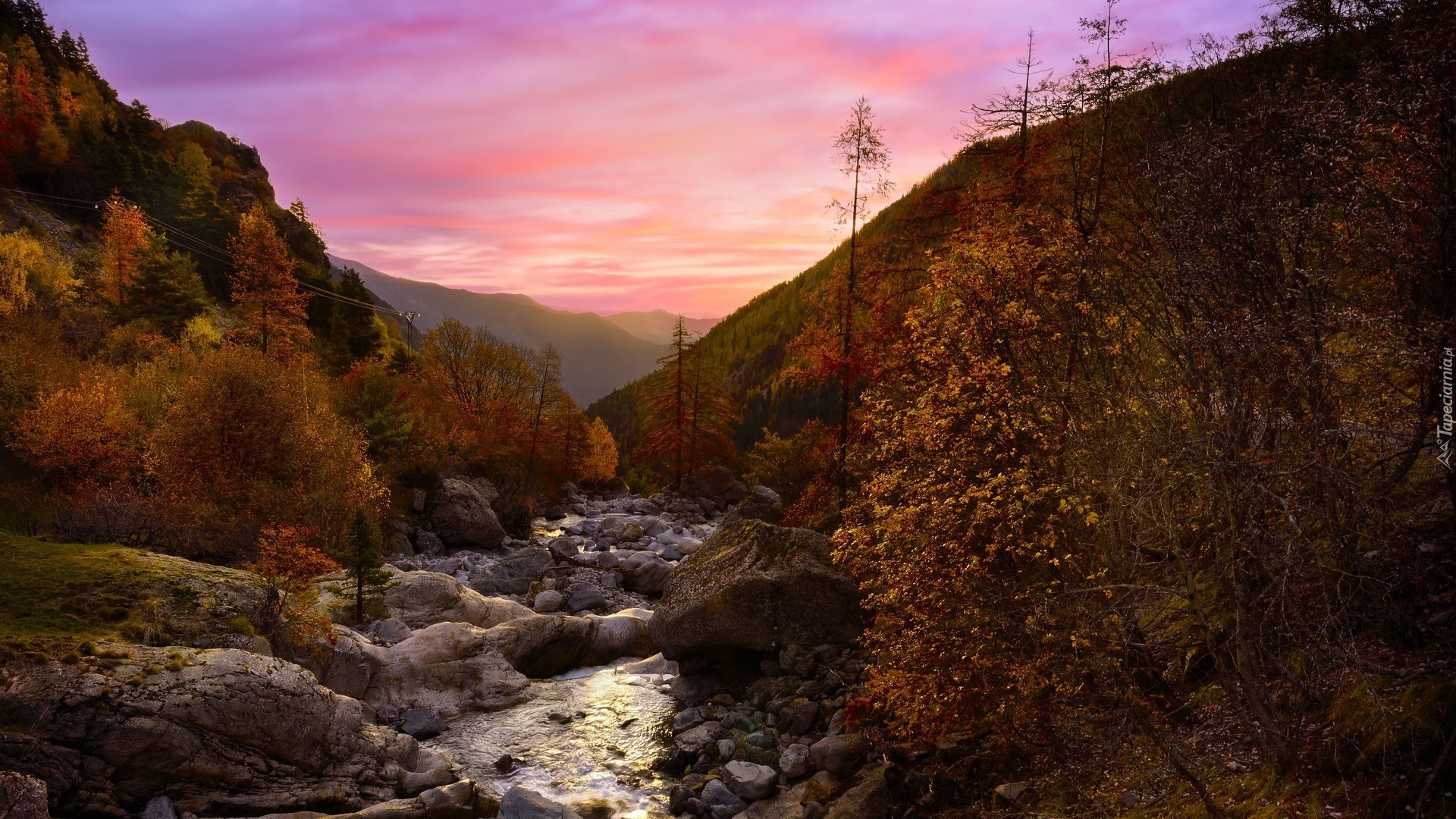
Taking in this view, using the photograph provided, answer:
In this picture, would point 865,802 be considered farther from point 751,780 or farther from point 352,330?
point 352,330

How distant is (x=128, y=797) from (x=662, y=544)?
24609mm

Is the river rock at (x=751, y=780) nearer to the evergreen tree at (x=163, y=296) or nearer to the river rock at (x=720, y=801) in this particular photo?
the river rock at (x=720, y=801)

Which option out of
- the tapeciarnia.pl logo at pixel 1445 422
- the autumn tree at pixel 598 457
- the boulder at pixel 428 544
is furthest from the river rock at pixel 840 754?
the autumn tree at pixel 598 457

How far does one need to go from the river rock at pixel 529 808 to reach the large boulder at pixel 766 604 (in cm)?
569

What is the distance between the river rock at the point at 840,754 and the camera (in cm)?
1252

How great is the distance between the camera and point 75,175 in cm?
7625

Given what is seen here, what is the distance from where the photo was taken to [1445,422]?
6219 millimetres

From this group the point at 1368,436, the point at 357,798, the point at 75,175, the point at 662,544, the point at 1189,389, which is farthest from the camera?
the point at 75,175

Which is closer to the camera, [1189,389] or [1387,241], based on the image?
[1387,241]

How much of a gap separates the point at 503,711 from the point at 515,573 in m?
11.6

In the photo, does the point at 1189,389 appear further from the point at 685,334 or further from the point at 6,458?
the point at 685,334

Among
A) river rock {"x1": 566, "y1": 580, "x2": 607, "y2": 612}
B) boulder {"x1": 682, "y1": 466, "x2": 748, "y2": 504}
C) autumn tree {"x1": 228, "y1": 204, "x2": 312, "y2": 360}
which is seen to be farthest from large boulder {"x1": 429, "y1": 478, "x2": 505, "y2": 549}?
autumn tree {"x1": 228, "y1": 204, "x2": 312, "y2": 360}

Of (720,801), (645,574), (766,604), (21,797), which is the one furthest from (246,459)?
(720,801)

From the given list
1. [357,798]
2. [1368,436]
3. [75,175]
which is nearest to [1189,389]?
[1368,436]
